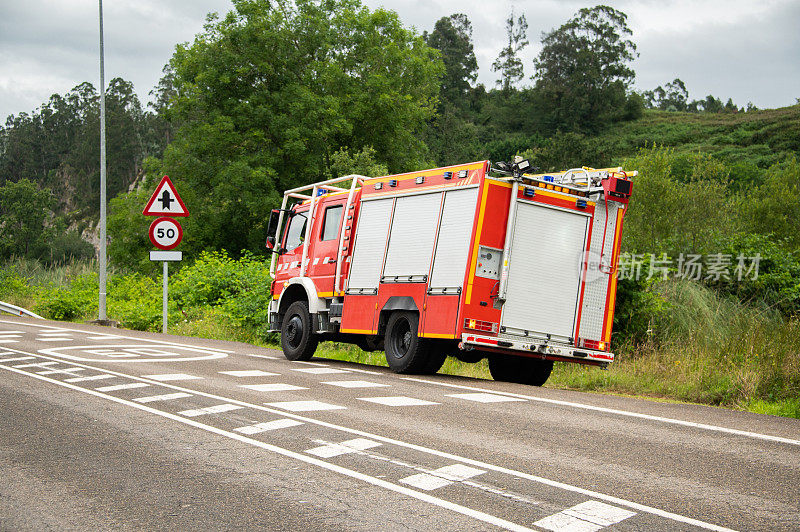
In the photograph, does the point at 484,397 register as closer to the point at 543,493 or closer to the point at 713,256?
the point at 543,493

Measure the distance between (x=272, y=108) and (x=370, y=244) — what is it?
2669 centimetres

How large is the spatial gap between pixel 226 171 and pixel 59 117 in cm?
8467

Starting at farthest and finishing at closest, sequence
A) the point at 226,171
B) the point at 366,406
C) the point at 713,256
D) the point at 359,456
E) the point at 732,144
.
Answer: the point at 732,144 → the point at 226,171 → the point at 713,256 → the point at 366,406 → the point at 359,456

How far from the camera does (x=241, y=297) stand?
21.5 m

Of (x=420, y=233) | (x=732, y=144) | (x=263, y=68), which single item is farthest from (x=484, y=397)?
(x=732, y=144)

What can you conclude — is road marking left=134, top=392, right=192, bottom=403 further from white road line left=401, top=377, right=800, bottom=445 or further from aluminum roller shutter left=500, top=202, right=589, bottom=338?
aluminum roller shutter left=500, top=202, right=589, bottom=338

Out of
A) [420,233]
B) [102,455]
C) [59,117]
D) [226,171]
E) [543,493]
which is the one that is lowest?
[102,455]

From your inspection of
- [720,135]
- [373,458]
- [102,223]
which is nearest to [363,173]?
[102,223]

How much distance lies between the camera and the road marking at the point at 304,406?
8383 mm


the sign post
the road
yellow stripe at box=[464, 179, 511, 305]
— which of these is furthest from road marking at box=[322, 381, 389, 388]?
the sign post

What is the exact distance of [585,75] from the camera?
340 feet

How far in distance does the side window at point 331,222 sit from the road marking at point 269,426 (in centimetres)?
691

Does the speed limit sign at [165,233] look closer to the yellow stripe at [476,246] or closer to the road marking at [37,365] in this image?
the road marking at [37,365]

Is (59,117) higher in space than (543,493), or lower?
higher
